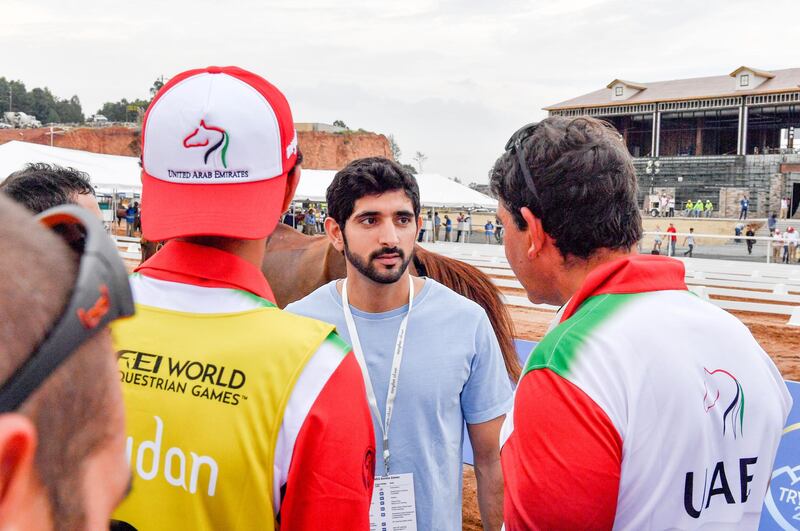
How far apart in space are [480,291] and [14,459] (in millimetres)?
3689

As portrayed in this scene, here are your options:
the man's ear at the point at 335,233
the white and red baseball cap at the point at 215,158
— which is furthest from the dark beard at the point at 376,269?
the white and red baseball cap at the point at 215,158

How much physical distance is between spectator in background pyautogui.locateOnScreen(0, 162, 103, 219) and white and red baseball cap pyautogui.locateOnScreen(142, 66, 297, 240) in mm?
1406

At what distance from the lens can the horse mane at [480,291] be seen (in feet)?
13.7

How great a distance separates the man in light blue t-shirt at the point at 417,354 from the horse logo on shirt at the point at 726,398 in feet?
4.11

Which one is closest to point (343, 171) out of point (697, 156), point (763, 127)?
point (697, 156)

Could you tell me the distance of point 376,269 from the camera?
3.13 metres

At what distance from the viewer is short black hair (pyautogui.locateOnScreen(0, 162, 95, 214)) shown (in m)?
2.84

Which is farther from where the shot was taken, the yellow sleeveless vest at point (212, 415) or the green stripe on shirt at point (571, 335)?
the green stripe on shirt at point (571, 335)

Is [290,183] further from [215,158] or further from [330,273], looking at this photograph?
[330,273]

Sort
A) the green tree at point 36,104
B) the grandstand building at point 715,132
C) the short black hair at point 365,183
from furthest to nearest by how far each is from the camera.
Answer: the green tree at point 36,104 < the grandstand building at point 715,132 < the short black hair at point 365,183

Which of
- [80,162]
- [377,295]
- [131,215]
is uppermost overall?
[80,162]

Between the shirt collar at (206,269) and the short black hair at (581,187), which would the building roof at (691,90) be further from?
the shirt collar at (206,269)

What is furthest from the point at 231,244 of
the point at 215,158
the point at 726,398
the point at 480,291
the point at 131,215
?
the point at 131,215

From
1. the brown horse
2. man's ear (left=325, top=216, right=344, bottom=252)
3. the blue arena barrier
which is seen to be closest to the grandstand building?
the brown horse
